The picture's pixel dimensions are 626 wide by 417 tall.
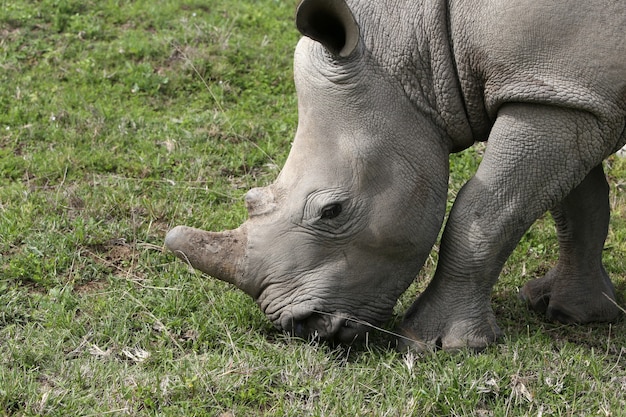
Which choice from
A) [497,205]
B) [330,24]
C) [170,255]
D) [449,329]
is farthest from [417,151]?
[170,255]

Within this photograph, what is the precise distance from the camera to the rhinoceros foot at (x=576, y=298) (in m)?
6.12

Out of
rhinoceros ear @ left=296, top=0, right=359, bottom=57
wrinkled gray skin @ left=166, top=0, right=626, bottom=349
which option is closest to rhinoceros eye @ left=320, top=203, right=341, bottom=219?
wrinkled gray skin @ left=166, top=0, right=626, bottom=349

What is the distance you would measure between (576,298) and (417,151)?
5.19 feet

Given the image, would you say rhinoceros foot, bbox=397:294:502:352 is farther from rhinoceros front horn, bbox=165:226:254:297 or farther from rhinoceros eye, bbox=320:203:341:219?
rhinoceros front horn, bbox=165:226:254:297

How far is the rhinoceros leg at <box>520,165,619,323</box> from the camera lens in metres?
6.11

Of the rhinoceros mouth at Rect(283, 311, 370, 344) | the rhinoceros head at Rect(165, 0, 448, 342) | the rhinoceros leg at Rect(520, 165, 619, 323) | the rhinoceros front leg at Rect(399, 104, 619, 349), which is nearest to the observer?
the rhinoceros front leg at Rect(399, 104, 619, 349)

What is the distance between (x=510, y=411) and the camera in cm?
489

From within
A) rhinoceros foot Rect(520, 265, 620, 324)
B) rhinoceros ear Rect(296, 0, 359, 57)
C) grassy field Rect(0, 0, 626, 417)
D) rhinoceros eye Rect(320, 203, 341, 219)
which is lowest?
grassy field Rect(0, 0, 626, 417)

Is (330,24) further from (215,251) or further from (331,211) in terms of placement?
(215,251)

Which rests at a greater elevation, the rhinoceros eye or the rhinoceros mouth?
the rhinoceros eye

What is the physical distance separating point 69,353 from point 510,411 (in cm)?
225

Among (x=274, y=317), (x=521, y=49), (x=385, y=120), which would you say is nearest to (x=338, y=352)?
(x=274, y=317)

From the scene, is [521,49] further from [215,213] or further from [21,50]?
[21,50]

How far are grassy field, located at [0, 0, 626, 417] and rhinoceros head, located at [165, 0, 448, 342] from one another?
10.7 inches
